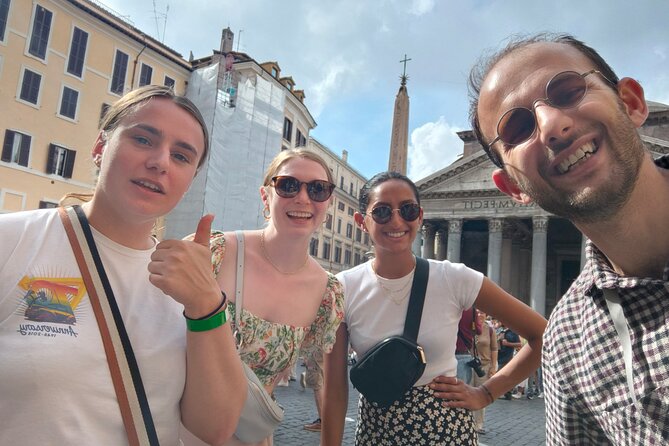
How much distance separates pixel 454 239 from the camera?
26688 millimetres

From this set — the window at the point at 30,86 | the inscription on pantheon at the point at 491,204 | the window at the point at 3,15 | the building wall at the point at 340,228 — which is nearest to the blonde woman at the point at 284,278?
the window at the point at 30,86

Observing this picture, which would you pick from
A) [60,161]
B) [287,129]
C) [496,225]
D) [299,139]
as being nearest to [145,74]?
[60,161]

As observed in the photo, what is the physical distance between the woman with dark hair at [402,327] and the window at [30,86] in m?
21.1

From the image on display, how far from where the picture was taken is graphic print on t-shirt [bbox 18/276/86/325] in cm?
108

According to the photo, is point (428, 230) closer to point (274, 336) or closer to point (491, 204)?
Result: point (491, 204)

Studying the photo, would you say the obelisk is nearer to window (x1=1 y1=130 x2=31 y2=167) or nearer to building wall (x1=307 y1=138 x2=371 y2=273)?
window (x1=1 y1=130 x2=31 y2=167)

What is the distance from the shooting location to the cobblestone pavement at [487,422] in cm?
583

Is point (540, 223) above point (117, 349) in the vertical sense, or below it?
above

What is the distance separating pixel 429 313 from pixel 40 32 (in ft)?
75.2

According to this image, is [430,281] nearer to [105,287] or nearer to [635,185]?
[635,185]

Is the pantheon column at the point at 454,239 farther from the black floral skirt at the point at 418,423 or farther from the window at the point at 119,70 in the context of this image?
→ the black floral skirt at the point at 418,423

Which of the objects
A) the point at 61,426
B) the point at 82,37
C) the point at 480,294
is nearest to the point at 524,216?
the point at 82,37

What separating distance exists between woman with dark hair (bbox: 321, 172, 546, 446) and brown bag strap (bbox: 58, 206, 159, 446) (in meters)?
1.02

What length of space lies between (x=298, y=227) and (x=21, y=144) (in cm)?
2072
